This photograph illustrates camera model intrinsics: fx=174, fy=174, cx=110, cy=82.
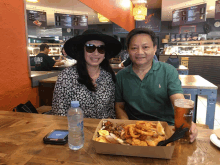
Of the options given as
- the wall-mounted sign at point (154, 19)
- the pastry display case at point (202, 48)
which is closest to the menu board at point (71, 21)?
the pastry display case at point (202, 48)

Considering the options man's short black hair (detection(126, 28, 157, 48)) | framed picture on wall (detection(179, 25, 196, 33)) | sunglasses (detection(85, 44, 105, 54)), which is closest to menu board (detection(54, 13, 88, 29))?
sunglasses (detection(85, 44, 105, 54))

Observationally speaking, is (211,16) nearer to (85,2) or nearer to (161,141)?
(85,2)

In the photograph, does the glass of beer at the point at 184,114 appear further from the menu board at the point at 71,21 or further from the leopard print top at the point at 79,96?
the menu board at the point at 71,21

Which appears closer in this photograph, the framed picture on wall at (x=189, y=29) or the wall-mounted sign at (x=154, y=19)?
the wall-mounted sign at (x=154, y=19)

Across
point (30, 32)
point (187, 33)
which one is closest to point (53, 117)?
point (30, 32)

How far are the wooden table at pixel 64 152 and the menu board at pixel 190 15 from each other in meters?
7.24

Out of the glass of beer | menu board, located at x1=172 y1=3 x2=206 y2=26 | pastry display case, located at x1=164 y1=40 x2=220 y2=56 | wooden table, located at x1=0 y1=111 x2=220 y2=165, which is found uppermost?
menu board, located at x1=172 y1=3 x2=206 y2=26

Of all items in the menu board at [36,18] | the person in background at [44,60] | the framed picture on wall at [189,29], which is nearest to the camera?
the menu board at [36,18]

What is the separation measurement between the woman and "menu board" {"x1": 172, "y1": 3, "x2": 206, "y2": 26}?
21.6 ft

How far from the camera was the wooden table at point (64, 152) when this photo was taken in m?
0.85

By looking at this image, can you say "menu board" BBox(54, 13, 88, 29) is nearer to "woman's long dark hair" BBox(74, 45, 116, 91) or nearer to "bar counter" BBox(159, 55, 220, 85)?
"woman's long dark hair" BBox(74, 45, 116, 91)

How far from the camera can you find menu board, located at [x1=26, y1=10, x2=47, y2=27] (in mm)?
2281

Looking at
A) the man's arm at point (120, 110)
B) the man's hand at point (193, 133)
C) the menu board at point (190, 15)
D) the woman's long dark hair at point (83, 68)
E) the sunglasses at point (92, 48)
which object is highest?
the menu board at point (190, 15)

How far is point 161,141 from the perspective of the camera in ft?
Result: 2.93
